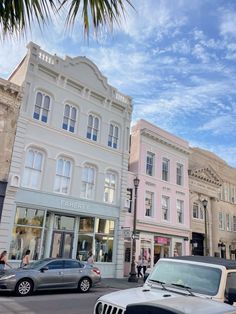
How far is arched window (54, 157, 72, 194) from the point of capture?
20281 mm

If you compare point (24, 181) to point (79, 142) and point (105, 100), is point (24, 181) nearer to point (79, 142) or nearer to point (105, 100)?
point (79, 142)

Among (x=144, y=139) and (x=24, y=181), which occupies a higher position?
(x=144, y=139)

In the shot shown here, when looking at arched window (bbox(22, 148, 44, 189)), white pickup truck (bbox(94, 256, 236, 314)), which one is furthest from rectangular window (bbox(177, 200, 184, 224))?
white pickup truck (bbox(94, 256, 236, 314))

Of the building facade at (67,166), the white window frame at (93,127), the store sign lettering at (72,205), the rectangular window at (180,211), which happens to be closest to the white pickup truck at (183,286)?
the building facade at (67,166)

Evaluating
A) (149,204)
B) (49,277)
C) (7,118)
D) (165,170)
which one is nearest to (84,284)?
(49,277)

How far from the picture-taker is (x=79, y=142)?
Answer: 21781 millimetres

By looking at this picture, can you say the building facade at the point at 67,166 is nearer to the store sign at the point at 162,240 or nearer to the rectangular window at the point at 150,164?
the rectangular window at the point at 150,164

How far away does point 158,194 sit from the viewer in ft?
88.2

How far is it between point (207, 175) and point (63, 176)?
17582 mm

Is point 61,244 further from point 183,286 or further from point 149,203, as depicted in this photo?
point 183,286

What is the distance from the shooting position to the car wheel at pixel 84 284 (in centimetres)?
1443

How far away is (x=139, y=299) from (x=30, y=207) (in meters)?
15.3

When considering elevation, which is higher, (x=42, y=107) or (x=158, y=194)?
(x=42, y=107)

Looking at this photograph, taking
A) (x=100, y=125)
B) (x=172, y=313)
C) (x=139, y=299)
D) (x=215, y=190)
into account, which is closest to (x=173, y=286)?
(x=139, y=299)
